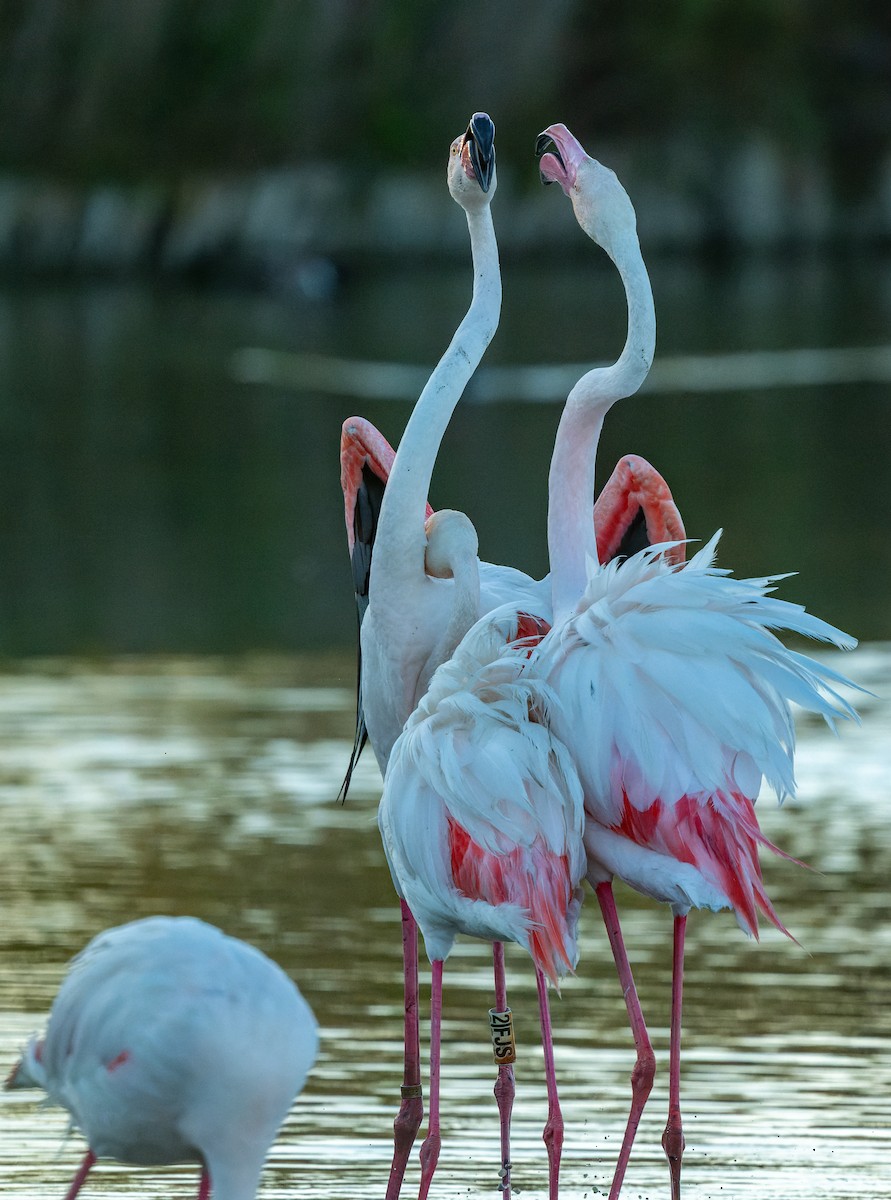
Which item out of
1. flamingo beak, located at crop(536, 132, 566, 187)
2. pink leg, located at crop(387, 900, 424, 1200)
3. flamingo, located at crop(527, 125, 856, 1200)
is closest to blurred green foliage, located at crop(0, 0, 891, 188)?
flamingo beak, located at crop(536, 132, 566, 187)

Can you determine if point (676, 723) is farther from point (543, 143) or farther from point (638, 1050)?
point (543, 143)

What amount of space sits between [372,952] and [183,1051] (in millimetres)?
2253

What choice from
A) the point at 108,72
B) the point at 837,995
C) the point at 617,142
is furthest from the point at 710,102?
the point at 837,995

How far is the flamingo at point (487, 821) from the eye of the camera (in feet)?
14.6

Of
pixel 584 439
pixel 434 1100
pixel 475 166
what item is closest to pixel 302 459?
pixel 475 166

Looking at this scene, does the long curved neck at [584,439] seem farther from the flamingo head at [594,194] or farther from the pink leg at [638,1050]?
the pink leg at [638,1050]

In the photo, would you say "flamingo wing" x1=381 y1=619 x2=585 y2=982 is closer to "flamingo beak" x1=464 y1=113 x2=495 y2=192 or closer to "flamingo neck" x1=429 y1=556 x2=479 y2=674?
"flamingo neck" x1=429 y1=556 x2=479 y2=674

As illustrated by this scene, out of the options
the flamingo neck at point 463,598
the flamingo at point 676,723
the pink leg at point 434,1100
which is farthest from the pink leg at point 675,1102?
the flamingo neck at point 463,598

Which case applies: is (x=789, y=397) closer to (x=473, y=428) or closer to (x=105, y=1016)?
(x=473, y=428)

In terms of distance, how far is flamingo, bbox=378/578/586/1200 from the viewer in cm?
445

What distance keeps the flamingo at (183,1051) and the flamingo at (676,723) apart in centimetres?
85

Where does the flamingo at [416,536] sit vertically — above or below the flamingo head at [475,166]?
below

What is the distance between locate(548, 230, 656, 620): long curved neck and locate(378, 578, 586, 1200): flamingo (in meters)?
0.38

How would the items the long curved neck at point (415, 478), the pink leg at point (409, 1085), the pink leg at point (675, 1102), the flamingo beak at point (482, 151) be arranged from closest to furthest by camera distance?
the pink leg at point (675, 1102) < the pink leg at point (409, 1085) < the long curved neck at point (415, 478) < the flamingo beak at point (482, 151)
